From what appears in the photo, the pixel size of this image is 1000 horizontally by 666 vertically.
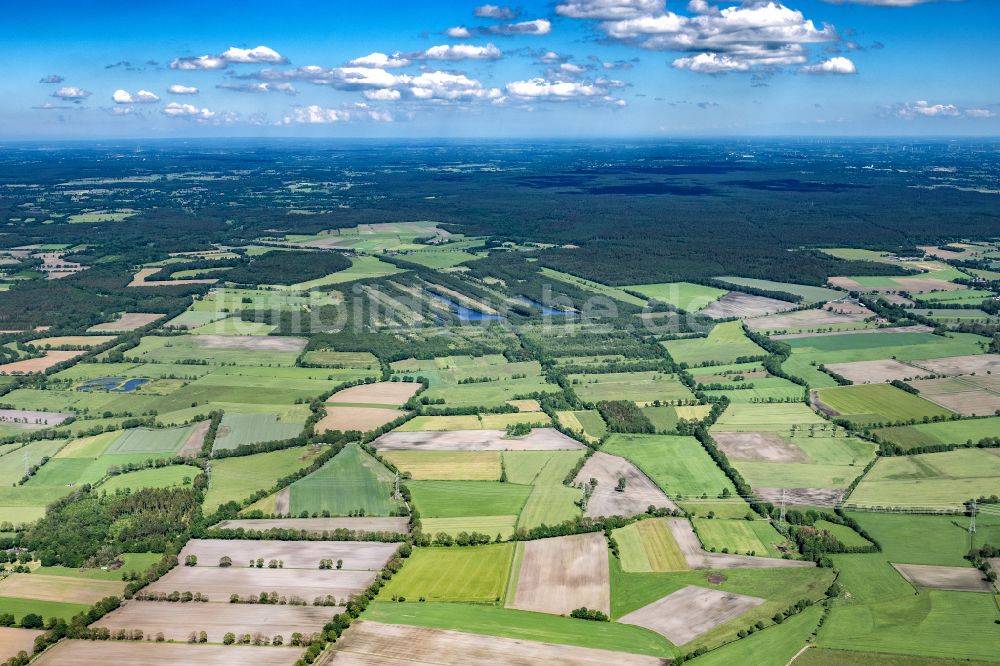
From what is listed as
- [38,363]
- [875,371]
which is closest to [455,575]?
[875,371]

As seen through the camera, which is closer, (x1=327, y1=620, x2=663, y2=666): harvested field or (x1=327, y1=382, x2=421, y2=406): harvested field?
(x1=327, y1=620, x2=663, y2=666): harvested field

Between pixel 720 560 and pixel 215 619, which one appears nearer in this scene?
pixel 215 619

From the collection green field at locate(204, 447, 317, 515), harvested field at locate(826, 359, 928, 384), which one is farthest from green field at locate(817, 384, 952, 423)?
green field at locate(204, 447, 317, 515)

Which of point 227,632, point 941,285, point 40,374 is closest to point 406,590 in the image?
point 227,632

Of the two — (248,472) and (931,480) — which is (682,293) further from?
(248,472)

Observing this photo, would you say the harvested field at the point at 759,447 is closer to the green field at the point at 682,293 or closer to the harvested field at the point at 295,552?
the harvested field at the point at 295,552

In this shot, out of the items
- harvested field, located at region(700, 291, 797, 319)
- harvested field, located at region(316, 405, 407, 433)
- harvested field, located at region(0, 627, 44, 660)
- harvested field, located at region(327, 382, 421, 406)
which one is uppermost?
harvested field, located at region(700, 291, 797, 319)

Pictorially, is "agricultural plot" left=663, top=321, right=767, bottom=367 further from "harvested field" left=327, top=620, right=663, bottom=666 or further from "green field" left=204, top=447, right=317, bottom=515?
"harvested field" left=327, top=620, right=663, bottom=666
